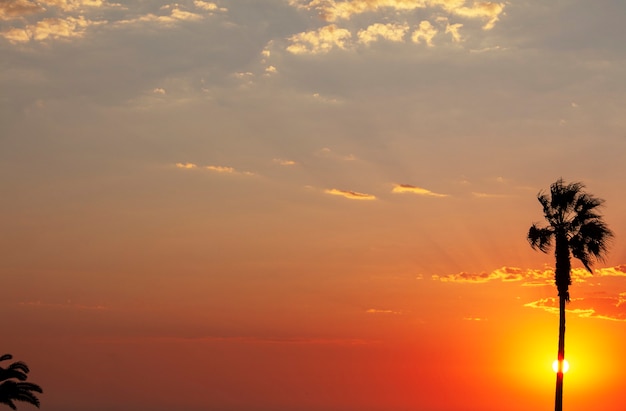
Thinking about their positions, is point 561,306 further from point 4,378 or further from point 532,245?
point 4,378

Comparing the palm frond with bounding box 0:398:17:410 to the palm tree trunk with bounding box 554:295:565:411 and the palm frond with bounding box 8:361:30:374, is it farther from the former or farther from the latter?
the palm tree trunk with bounding box 554:295:565:411

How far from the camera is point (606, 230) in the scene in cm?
7269

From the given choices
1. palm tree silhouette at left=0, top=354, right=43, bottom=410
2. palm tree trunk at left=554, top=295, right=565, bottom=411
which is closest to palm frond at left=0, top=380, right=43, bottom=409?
palm tree silhouette at left=0, top=354, right=43, bottom=410

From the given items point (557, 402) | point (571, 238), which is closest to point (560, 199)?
point (571, 238)

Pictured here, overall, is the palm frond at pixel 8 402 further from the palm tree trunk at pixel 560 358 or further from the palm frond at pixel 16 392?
the palm tree trunk at pixel 560 358

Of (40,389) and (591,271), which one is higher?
(591,271)

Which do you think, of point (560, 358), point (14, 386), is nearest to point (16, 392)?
point (14, 386)

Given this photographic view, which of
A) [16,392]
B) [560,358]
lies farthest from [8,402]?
[560,358]

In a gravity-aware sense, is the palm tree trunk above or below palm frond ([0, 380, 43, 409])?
above

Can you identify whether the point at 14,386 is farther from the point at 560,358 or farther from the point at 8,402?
the point at 560,358

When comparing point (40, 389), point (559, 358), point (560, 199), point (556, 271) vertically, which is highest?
point (560, 199)

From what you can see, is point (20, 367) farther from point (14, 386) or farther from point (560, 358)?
point (560, 358)

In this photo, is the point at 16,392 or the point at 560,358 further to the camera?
the point at 560,358

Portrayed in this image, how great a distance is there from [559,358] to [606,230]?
10103 mm
